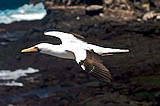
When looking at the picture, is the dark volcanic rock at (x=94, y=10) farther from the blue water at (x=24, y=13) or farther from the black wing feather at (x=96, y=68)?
the black wing feather at (x=96, y=68)

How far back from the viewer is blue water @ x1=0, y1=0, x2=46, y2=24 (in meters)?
119

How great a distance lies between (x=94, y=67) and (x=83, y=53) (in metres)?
1.64

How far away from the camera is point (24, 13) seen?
125875mm

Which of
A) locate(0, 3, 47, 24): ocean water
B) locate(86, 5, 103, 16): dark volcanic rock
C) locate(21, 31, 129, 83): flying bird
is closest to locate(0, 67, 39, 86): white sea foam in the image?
locate(86, 5, 103, 16): dark volcanic rock

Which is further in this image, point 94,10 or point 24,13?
point 24,13

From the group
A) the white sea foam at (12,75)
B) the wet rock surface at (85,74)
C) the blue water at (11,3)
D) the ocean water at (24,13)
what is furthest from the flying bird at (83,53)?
the blue water at (11,3)

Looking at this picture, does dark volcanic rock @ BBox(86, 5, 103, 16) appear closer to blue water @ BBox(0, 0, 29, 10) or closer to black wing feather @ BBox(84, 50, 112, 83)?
blue water @ BBox(0, 0, 29, 10)

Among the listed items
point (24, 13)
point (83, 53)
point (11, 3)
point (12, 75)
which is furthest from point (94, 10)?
point (83, 53)

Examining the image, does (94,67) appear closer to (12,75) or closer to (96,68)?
(96,68)

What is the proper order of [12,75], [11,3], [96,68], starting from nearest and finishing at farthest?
[96,68], [12,75], [11,3]

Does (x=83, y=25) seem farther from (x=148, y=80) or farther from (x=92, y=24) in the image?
(x=148, y=80)

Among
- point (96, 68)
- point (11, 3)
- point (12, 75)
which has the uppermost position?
point (11, 3)

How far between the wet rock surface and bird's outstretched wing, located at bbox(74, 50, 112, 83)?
120 feet

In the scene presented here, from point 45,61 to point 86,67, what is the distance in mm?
58542
